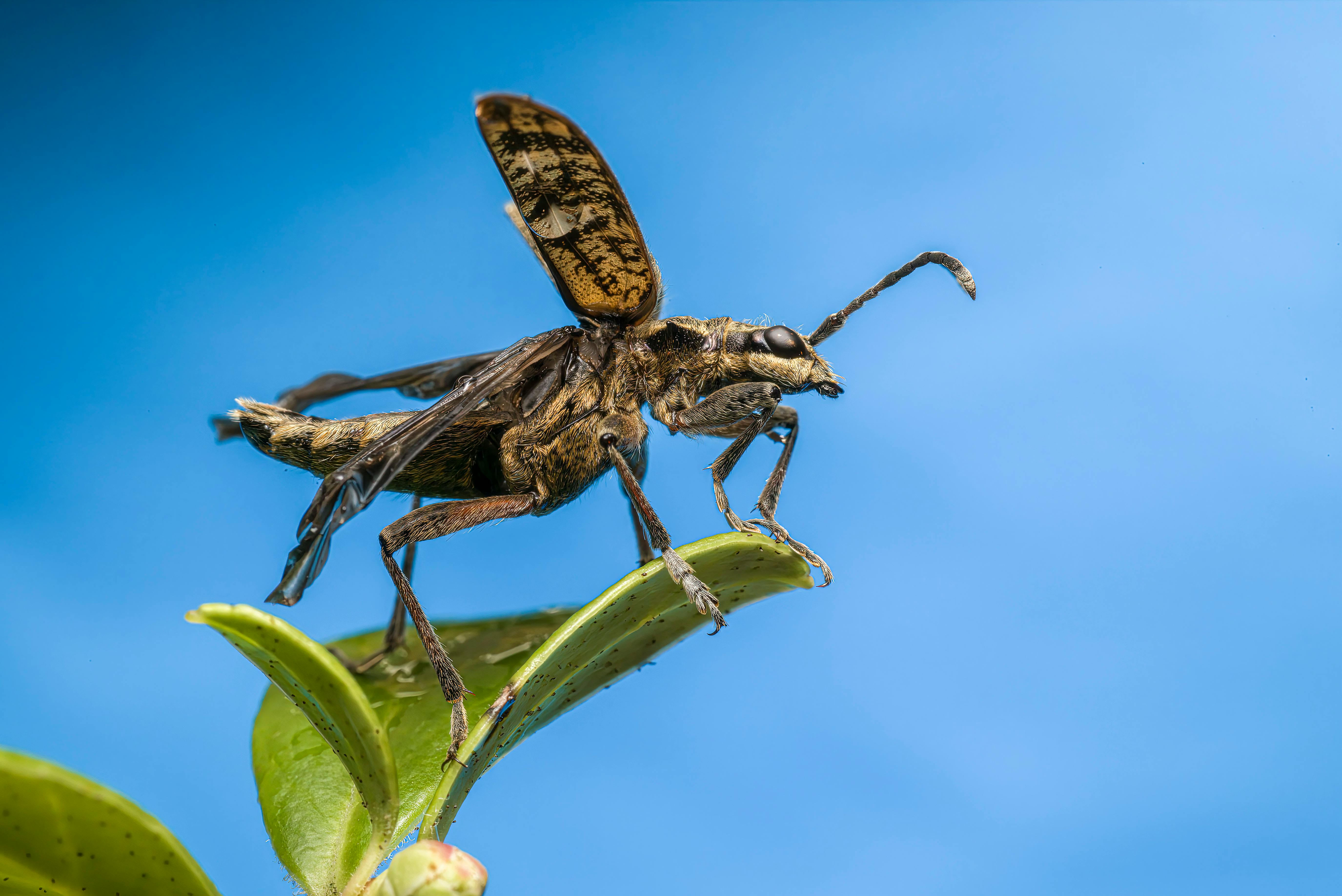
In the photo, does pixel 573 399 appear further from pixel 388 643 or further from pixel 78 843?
pixel 78 843

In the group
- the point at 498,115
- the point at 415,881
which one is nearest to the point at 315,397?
the point at 498,115

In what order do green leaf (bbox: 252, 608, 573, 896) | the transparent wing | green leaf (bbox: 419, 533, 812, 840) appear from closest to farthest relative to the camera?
green leaf (bbox: 419, 533, 812, 840)
green leaf (bbox: 252, 608, 573, 896)
the transparent wing

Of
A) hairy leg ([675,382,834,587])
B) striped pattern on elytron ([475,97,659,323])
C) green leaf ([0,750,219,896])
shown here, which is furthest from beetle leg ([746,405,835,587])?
green leaf ([0,750,219,896])

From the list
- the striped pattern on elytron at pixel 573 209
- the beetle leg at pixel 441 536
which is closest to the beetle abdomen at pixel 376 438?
the beetle leg at pixel 441 536

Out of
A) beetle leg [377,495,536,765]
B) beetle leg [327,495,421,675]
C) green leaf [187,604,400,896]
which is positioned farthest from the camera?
beetle leg [327,495,421,675]

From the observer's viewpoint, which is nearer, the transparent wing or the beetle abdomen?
the transparent wing

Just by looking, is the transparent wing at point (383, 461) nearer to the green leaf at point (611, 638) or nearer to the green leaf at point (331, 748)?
the green leaf at point (331, 748)

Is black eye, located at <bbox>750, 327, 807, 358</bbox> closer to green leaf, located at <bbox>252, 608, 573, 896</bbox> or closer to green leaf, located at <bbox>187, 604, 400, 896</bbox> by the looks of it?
green leaf, located at <bbox>252, 608, 573, 896</bbox>

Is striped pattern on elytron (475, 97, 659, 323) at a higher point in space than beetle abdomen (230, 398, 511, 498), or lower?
higher
